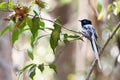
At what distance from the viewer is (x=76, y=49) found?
4.67 meters

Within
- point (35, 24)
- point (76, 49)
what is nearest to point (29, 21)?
point (35, 24)

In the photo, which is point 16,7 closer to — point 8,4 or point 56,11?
point 8,4

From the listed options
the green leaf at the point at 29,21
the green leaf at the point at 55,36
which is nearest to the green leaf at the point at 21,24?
the green leaf at the point at 29,21

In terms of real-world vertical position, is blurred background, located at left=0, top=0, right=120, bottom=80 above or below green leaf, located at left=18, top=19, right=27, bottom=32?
below

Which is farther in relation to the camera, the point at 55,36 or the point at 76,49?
the point at 76,49

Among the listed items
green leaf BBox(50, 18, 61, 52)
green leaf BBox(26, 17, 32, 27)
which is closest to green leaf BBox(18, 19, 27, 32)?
green leaf BBox(26, 17, 32, 27)

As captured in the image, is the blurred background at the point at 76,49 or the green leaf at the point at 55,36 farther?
the blurred background at the point at 76,49

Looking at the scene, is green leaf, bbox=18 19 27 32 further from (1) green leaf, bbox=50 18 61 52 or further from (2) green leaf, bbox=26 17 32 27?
(1) green leaf, bbox=50 18 61 52

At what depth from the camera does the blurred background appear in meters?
3.09

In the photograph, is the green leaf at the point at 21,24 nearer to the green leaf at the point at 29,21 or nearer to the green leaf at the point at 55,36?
the green leaf at the point at 29,21

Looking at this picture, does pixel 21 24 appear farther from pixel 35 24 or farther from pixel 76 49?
pixel 76 49

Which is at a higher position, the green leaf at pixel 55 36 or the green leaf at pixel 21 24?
the green leaf at pixel 21 24

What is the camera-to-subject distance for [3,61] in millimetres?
3197

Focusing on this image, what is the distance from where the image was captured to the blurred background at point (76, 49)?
309 centimetres
